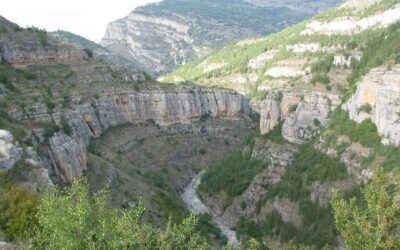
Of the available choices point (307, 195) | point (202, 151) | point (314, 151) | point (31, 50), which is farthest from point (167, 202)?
point (31, 50)

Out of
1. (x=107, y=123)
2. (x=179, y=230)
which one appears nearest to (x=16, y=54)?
(x=107, y=123)

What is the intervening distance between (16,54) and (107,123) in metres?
20.7

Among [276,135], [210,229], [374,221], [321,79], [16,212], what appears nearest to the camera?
[374,221]

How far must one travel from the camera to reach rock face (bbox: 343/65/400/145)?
6644 cm

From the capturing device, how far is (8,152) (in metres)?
49.5

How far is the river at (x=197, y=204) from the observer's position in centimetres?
8131

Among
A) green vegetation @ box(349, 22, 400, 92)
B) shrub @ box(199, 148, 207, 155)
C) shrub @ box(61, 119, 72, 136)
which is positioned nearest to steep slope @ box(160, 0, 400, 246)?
green vegetation @ box(349, 22, 400, 92)

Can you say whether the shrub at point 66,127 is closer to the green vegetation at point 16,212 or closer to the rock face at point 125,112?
the rock face at point 125,112

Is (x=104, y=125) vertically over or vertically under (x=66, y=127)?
under

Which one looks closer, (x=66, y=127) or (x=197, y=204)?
(x=66, y=127)

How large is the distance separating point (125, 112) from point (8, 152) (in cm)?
6070

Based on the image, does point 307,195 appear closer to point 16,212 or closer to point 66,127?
point 66,127

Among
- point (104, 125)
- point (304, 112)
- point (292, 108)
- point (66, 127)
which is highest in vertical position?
point (66, 127)

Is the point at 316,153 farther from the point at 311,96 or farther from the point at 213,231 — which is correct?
the point at 213,231
